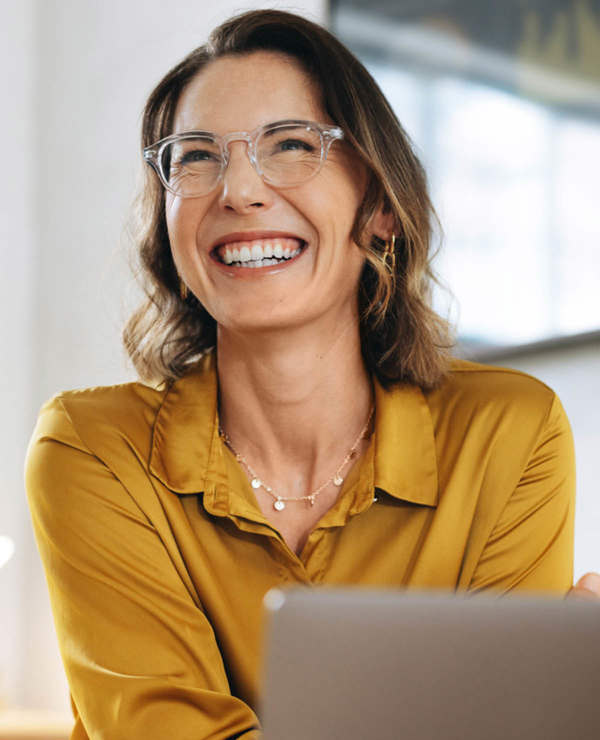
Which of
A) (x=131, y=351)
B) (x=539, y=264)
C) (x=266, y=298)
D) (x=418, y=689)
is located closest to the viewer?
(x=418, y=689)

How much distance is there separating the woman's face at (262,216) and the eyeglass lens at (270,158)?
0.01 m

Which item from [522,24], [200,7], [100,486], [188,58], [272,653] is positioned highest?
[200,7]

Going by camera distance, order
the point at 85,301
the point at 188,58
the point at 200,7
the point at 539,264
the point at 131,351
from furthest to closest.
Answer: the point at 85,301 < the point at 200,7 < the point at 539,264 < the point at 131,351 < the point at 188,58

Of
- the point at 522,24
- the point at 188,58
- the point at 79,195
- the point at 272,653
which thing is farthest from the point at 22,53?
the point at 272,653

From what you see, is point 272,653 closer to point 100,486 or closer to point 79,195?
point 100,486

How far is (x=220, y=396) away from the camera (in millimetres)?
1572

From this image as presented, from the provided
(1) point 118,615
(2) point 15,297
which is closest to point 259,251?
(1) point 118,615

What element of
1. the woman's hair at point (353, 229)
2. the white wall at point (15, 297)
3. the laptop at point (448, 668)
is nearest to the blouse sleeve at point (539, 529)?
the woman's hair at point (353, 229)

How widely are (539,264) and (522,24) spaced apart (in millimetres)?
477

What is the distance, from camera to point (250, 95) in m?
1.45

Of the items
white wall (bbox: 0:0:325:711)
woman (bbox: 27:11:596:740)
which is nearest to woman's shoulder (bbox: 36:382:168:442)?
woman (bbox: 27:11:596:740)

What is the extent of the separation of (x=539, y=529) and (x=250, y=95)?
69cm

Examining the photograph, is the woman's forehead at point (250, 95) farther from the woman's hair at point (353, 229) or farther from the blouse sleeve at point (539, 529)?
the blouse sleeve at point (539, 529)

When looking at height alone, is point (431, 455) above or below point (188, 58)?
below
